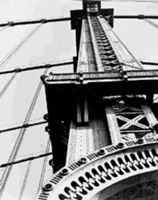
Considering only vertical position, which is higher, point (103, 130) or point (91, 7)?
point (103, 130)

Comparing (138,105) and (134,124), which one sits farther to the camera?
(138,105)

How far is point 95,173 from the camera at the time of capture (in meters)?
6.42

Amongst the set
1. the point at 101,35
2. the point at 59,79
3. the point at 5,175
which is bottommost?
the point at 5,175

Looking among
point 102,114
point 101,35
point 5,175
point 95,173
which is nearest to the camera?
point 95,173

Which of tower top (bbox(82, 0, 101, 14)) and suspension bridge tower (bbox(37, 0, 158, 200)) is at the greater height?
suspension bridge tower (bbox(37, 0, 158, 200))

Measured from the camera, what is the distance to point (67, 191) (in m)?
5.80

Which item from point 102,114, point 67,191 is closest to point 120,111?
point 102,114

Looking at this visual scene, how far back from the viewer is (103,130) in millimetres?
9992

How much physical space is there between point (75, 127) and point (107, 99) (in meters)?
1.60

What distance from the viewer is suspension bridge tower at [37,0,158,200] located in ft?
20.4

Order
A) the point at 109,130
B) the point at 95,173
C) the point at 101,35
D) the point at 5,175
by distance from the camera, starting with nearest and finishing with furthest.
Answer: the point at 95,173 < the point at 109,130 < the point at 5,175 < the point at 101,35

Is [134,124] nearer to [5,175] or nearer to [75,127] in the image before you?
[75,127]

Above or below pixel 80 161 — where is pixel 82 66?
below

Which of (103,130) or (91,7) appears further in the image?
(91,7)
